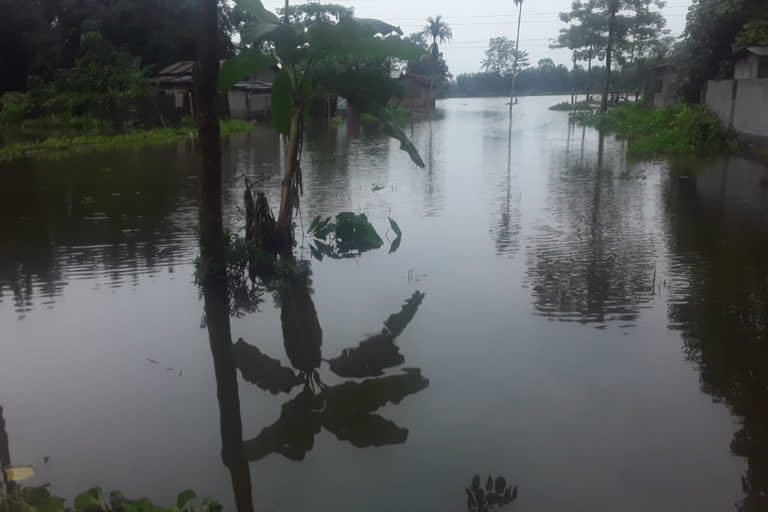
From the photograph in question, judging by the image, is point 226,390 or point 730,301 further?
point 730,301

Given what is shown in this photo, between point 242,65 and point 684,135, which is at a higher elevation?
point 242,65

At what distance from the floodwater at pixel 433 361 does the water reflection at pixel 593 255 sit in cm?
5

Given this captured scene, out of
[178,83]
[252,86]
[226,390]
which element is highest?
[178,83]

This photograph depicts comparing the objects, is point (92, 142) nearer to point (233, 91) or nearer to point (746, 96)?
point (233, 91)

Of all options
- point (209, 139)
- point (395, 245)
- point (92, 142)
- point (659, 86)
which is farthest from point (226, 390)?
point (659, 86)

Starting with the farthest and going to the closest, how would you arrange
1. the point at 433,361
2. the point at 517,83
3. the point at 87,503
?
the point at 517,83
the point at 433,361
the point at 87,503

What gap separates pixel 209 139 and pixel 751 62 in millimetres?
21576

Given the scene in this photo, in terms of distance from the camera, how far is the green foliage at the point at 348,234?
31.2 ft

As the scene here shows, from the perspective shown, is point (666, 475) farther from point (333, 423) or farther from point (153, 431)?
point (153, 431)

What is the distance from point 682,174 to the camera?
1548 cm

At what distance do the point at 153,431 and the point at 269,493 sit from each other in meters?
→ 1.13

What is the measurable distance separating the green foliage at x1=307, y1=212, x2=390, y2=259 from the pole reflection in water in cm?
206

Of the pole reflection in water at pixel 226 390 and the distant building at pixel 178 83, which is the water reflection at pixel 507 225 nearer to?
the pole reflection in water at pixel 226 390

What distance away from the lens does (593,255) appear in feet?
29.0
